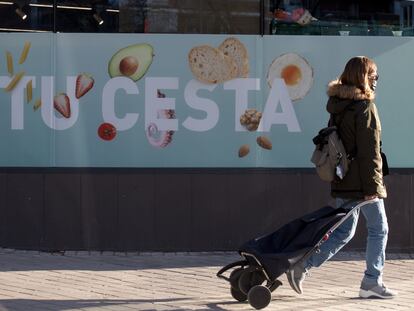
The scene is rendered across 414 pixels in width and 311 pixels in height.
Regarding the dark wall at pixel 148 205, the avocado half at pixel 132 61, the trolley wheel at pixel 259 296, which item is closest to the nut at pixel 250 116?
the dark wall at pixel 148 205

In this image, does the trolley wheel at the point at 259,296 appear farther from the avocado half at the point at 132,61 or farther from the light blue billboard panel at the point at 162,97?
the avocado half at the point at 132,61

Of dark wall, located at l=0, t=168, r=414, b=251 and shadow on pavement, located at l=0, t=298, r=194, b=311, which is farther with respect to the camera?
dark wall, located at l=0, t=168, r=414, b=251

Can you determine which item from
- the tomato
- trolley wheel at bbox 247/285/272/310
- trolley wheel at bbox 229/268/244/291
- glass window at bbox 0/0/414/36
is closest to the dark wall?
the tomato

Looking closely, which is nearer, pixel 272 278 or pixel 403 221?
pixel 272 278

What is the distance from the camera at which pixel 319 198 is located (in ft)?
29.7

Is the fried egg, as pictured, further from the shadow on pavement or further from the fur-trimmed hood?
the shadow on pavement

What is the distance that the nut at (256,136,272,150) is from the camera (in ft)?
29.8

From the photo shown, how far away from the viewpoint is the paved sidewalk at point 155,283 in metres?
7.07

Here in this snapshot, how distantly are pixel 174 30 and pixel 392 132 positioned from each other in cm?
230

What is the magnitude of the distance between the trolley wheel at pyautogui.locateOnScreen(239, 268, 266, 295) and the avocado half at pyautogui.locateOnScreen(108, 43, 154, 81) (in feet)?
9.16

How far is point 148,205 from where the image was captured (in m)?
9.00

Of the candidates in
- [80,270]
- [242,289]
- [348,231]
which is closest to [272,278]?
[242,289]

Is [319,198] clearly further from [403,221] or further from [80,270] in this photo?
[80,270]

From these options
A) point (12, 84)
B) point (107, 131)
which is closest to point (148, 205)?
point (107, 131)
